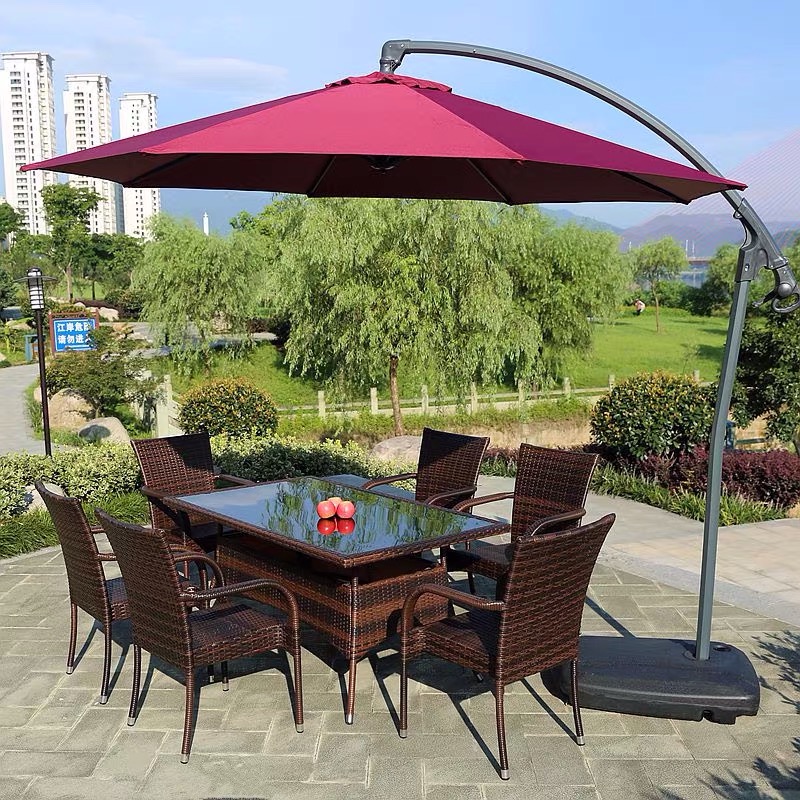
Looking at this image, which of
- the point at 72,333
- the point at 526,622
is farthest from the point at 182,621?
the point at 72,333

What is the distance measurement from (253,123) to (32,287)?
832 cm

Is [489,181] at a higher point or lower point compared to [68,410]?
higher

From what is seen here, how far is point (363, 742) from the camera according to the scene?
353cm

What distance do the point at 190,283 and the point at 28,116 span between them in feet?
366

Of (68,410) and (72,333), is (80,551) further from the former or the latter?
(68,410)

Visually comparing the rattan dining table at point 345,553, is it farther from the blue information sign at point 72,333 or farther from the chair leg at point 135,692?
the blue information sign at point 72,333

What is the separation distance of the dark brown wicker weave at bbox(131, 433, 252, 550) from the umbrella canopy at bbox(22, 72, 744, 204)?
73.4 inches

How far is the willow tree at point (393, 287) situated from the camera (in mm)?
12156

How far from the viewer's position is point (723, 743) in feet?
11.6

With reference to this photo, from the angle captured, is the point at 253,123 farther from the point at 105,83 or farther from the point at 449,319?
the point at 105,83

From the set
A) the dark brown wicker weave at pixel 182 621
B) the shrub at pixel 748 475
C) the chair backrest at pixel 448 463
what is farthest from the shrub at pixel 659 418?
the dark brown wicker weave at pixel 182 621

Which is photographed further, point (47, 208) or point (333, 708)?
point (47, 208)

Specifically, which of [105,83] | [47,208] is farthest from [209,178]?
[105,83]

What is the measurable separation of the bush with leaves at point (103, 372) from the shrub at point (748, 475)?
1003cm
